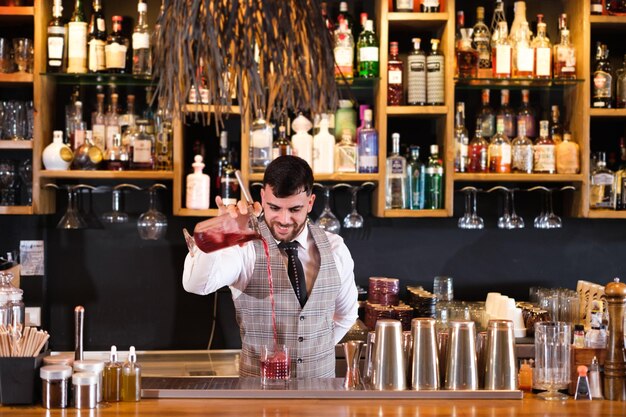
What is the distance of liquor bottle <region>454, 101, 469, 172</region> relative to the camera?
4.48m

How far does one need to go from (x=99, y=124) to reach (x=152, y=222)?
0.53 metres

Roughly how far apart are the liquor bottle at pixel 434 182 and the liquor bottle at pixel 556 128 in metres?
0.57

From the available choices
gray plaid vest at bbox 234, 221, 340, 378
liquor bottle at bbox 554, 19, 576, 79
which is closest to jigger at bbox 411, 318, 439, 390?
gray plaid vest at bbox 234, 221, 340, 378

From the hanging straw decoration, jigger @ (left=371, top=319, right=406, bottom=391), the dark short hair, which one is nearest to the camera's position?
the hanging straw decoration

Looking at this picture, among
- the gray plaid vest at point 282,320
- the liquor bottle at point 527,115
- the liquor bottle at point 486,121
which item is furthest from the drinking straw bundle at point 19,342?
the liquor bottle at point 527,115

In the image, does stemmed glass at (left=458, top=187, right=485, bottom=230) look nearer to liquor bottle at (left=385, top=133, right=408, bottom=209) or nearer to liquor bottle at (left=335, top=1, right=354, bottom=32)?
liquor bottle at (left=385, top=133, right=408, bottom=209)

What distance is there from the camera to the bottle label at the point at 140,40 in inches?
171

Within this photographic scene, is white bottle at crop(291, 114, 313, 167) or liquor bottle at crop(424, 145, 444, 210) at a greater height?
white bottle at crop(291, 114, 313, 167)

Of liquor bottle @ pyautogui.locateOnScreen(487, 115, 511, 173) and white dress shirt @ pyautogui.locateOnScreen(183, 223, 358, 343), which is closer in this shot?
white dress shirt @ pyautogui.locateOnScreen(183, 223, 358, 343)

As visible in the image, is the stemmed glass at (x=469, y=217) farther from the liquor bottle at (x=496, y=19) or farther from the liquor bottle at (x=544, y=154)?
the liquor bottle at (x=496, y=19)

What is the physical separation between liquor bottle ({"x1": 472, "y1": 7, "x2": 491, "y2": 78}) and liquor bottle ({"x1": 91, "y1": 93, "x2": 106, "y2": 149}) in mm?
1771

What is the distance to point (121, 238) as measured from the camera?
4.70m

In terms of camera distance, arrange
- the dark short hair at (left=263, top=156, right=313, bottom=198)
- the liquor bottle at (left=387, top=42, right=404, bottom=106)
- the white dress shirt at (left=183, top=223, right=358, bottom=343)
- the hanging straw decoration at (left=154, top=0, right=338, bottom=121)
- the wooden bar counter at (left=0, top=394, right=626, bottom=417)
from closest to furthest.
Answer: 1. the hanging straw decoration at (left=154, top=0, right=338, bottom=121)
2. the wooden bar counter at (left=0, top=394, right=626, bottom=417)
3. the white dress shirt at (left=183, top=223, right=358, bottom=343)
4. the dark short hair at (left=263, top=156, right=313, bottom=198)
5. the liquor bottle at (left=387, top=42, right=404, bottom=106)

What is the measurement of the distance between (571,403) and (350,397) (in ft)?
2.12
